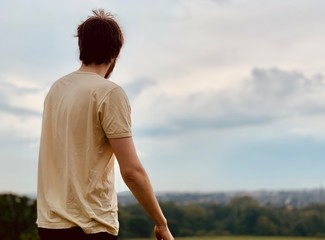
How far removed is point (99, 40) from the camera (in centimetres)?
327

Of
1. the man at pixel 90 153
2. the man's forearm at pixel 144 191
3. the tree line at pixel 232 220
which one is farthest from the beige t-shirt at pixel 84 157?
the tree line at pixel 232 220

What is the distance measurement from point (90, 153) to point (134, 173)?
0.23m

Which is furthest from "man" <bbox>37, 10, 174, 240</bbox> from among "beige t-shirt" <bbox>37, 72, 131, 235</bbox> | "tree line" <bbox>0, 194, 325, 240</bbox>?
"tree line" <bbox>0, 194, 325, 240</bbox>

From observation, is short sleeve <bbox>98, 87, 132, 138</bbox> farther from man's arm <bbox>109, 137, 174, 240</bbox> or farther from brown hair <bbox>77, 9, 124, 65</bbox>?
brown hair <bbox>77, 9, 124, 65</bbox>

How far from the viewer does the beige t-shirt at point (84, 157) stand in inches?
123

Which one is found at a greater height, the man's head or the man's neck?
the man's head

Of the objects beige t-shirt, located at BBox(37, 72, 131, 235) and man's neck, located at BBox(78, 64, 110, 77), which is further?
man's neck, located at BBox(78, 64, 110, 77)

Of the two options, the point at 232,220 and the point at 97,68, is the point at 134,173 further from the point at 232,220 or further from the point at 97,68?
the point at 232,220

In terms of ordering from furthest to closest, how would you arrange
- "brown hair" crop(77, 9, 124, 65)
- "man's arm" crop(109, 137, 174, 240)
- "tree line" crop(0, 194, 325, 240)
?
"tree line" crop(0, 194, 325, 240)
"brown hair" crop(77, 9, 124, 65)
"man's arm" crop(109, 137, 174, 240)

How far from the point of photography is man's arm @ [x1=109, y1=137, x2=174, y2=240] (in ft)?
10.2

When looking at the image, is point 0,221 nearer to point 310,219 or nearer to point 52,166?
point 310,219

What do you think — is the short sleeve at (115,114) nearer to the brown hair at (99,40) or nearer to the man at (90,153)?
the man at (90,153)

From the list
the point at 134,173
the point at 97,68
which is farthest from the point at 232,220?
the point at 134,173

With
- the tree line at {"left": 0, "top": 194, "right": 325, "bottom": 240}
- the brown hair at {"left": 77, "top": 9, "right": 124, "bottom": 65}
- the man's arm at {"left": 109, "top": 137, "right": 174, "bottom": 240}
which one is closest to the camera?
the man's arm at {"left": 109, "top": 137, "right": 174, "bottom": 240}
